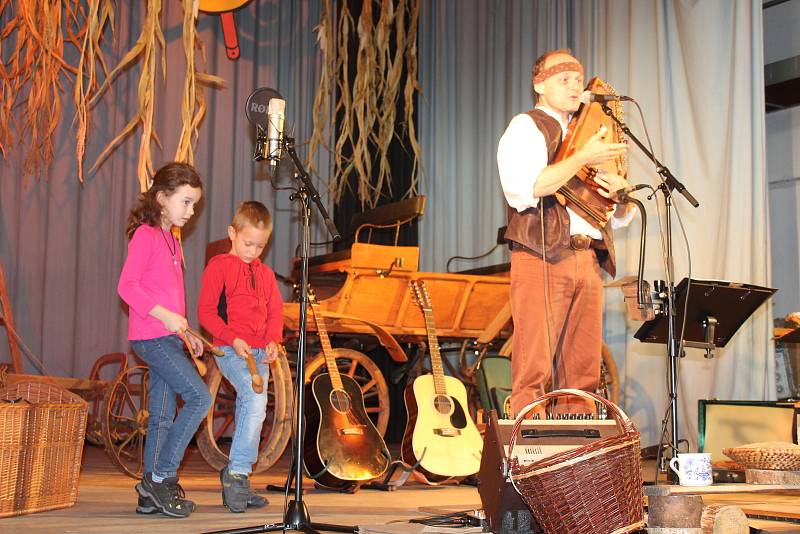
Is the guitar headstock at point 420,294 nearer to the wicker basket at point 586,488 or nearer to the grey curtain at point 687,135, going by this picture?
the grey curtain at point 687,135

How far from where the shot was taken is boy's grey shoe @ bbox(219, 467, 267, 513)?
10.7ft

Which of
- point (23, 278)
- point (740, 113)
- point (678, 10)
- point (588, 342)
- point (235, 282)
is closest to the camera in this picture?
point (588, 342)

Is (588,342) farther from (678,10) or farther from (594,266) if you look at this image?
(678,10)

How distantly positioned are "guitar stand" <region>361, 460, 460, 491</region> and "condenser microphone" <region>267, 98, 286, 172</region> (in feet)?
5.93

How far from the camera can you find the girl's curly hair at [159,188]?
335 cm

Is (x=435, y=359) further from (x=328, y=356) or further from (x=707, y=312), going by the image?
(x=707, y=312)

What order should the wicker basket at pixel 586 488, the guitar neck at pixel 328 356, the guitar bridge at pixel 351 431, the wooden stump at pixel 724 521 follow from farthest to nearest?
the guitar neck at pixel 328 356
the guitar bridge at pixel 351 431
the wooden stump at pixel 724 521
the wicker basket at pixel 586 488

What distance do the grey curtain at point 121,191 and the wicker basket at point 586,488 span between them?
4.47 meters

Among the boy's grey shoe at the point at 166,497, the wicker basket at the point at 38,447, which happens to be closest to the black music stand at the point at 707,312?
the boy's grey shoe at the point at 166,497

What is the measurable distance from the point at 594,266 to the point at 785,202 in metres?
3.84

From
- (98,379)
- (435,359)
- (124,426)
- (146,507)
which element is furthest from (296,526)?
(98,379)

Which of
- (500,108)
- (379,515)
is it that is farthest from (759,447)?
(500,108)

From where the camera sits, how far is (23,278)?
614 cm

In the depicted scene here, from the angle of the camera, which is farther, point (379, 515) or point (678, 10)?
point (678, 10)
